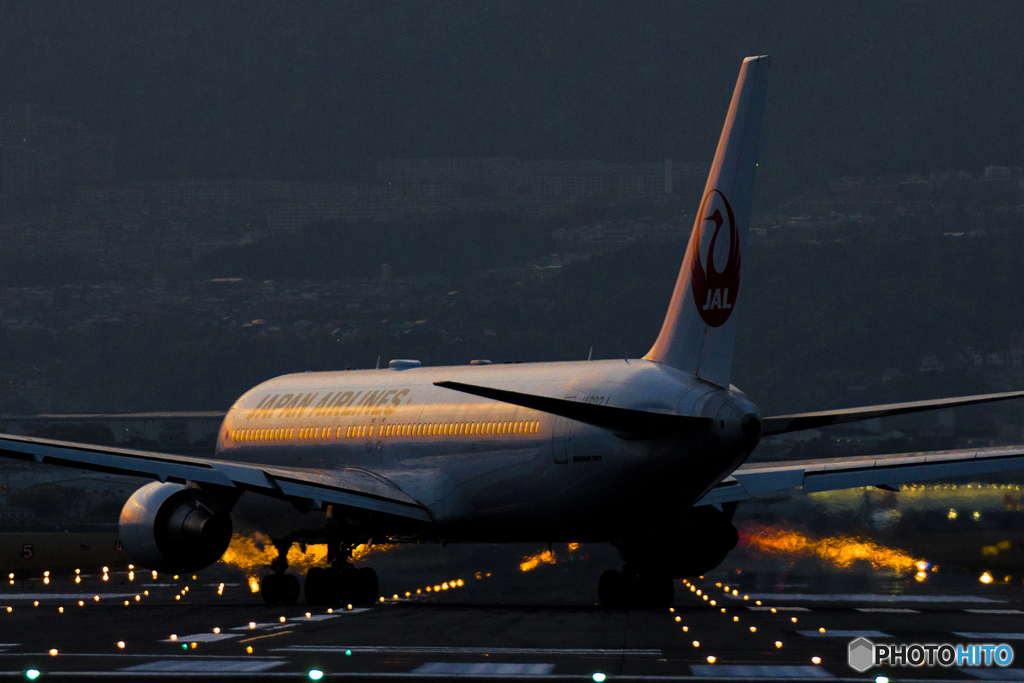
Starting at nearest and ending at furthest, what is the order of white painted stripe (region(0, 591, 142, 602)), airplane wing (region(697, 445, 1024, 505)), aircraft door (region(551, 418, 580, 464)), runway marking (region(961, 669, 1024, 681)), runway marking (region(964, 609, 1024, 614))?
runway marking (region(961, 669, 1024, 681)), runway marking (region(964, 609, 1024, 614)), aircraft door (region(551, 418, 580, 464)), airplane wing (region(697, 445, 1024, 505)), white painted stripe (region(0, 591, 142, 602))

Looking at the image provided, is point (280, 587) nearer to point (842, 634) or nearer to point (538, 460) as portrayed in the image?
point (538, 460)

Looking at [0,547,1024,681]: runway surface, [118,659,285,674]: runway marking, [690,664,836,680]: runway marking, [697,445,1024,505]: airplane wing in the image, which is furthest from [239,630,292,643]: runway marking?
[697,445,1024,505]: airplane wing

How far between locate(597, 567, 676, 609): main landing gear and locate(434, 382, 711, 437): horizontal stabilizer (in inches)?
221

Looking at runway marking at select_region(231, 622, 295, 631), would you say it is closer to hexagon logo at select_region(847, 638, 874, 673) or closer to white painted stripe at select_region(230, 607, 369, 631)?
white painted stripe at select_region(230, 607, 369, 631)

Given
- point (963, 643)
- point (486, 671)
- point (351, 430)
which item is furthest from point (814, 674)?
point (351, 430)

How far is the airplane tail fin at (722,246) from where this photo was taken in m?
26.5

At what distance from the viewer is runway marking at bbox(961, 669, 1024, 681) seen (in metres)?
15.9

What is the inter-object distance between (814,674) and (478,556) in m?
27.0

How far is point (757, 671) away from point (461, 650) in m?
4.54

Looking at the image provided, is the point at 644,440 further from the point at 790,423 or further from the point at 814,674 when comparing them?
the point at 814,674

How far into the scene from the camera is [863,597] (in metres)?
33.8

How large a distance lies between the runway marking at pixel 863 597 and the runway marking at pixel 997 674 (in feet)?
49.7

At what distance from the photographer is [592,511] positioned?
28422mm

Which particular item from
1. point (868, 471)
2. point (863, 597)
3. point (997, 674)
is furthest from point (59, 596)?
point (997, 674)
